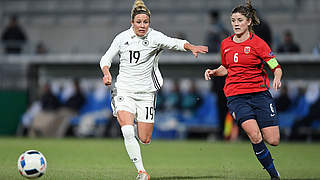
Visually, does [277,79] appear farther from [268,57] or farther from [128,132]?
[128,132]

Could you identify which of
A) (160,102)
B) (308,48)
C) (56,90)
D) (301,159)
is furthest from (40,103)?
(301,159)

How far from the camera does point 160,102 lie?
68.1ft

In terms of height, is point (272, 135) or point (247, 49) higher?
point (247, 49)

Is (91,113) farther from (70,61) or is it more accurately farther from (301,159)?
Result: (301,159)

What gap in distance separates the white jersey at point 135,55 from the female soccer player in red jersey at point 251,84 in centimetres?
79

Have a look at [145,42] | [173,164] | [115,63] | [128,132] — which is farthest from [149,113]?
[115,63]

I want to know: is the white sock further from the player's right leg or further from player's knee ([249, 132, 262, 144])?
player's knee ([249, 132, 262, 144])

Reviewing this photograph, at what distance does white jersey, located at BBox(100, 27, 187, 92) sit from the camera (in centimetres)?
826

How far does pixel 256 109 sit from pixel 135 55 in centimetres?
179

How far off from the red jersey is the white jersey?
744mm

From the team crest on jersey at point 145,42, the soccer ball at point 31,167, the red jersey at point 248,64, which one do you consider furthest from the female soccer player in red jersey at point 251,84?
the soccer ball at point 31,167

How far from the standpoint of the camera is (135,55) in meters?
8.27

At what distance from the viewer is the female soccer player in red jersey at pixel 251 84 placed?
7.86m

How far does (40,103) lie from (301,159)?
12.2 m
